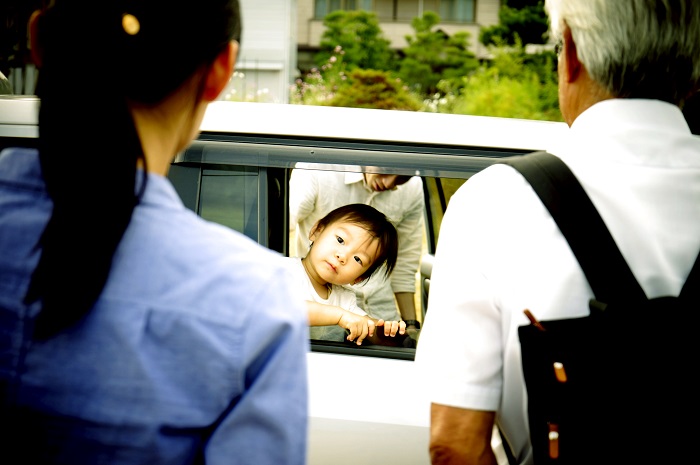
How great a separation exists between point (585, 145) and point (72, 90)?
0.84m

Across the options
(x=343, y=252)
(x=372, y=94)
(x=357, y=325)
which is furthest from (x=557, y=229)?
(x=372, y=94)

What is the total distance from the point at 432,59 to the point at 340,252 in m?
24.3

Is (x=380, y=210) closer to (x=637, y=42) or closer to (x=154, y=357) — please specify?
(x=637, y=42)

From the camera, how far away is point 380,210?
2.99 metres

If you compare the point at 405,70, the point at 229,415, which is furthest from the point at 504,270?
the point at 405,70

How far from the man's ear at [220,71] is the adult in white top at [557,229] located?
504mm

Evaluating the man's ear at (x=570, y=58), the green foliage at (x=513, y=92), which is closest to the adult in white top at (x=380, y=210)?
the man's ear at (x=570, y=58)

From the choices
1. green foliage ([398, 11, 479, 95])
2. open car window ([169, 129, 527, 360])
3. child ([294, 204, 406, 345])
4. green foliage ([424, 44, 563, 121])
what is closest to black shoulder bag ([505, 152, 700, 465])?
open car window ([169, 129, 527, 360])

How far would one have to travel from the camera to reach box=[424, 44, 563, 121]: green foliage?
1623 centimetres

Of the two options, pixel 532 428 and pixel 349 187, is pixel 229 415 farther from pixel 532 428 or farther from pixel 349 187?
pixel 349 187

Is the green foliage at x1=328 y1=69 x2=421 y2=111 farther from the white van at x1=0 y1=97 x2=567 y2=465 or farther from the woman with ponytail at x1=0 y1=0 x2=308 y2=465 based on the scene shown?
the woman with ponytail at x1=0 y1=0 x2=308 y2=465

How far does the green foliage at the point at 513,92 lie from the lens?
16.2 meters

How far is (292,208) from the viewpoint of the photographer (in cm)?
269

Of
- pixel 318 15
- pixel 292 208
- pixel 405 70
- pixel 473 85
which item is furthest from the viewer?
pixel 318 15
